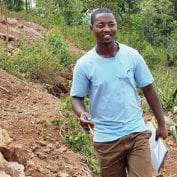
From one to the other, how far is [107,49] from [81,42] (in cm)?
1399

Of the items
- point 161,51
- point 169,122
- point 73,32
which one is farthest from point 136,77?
point 161,51

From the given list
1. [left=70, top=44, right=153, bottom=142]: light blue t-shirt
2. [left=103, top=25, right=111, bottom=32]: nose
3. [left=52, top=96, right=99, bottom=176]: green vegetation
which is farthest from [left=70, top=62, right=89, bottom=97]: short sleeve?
[left=52, top=96, right=99, bottom=176]: green vegetation

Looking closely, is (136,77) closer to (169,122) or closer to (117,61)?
(117,61)

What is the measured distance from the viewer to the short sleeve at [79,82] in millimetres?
3303

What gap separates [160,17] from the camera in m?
23.6

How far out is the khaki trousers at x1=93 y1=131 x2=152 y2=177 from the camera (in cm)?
330

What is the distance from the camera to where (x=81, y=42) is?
677 inches

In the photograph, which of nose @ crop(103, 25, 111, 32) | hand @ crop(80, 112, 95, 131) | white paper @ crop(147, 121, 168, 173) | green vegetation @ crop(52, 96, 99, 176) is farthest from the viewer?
green vegetation @ crop(52, 96, 99, 176)

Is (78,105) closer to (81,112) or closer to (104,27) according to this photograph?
(81,112)

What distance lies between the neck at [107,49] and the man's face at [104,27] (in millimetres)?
26

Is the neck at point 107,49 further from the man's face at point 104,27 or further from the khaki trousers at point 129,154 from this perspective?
the khaki trousers at point 129,154

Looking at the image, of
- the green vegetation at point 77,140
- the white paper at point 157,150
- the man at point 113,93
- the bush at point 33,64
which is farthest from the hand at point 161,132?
the bush at point 33,64

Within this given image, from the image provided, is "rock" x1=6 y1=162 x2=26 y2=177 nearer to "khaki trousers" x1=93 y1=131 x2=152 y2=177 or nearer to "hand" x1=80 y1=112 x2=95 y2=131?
"khaki trousers" x1=93 y1=131 x2=152 y2=177

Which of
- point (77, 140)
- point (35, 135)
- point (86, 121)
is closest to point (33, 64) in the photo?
point (77, 140)
